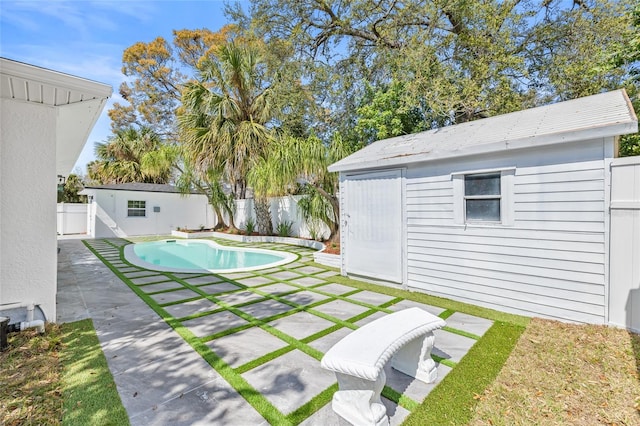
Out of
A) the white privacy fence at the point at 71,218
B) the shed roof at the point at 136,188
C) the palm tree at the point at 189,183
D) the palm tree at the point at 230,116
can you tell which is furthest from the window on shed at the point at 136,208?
the palm tree at the point at 230,116

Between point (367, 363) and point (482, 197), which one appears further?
point (482, 197)

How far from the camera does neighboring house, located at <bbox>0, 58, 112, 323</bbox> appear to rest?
361 centimetres

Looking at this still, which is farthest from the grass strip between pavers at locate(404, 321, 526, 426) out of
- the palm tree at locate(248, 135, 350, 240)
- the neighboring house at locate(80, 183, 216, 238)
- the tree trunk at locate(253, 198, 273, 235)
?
the neighboring house at locate(80, 183, 216, 238)

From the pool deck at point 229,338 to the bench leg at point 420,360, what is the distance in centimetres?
8

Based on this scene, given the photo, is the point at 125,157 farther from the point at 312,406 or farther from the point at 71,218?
the point at 312,406

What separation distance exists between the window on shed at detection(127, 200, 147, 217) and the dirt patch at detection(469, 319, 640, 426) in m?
18.7

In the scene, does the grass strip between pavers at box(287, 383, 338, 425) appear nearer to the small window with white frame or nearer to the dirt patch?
the dirt patch

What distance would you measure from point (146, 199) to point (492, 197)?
1797cm

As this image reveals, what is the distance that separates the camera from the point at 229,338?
3668 millimetres

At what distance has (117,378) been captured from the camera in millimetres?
2771

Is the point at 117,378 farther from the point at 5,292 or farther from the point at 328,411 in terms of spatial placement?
the point at 5,292

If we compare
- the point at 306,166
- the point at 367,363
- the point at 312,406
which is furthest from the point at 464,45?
the point at 312,406

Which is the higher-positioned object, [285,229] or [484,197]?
[484,197]

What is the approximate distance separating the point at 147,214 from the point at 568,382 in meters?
19.2
